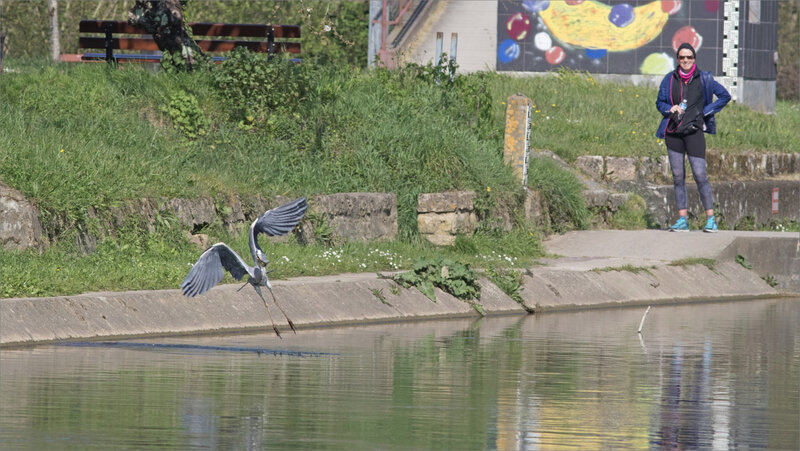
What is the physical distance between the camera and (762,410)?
32.1 ft

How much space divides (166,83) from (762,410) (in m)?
12.2

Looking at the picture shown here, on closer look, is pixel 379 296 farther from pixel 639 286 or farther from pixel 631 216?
pixel 631 216

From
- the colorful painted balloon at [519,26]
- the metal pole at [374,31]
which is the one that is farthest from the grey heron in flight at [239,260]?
the metal pole at [374,31]

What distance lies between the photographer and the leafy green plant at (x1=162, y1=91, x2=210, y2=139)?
19531 mm

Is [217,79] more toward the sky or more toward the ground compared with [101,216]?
more toward the sky

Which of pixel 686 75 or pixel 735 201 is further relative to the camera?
pixel 735 201

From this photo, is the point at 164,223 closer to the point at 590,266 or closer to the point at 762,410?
the point at 590,266

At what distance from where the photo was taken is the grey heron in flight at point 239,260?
11.6 m

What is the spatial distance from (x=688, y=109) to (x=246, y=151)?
5.82m

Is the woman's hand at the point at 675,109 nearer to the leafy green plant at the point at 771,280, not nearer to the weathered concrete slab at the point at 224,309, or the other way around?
the leafy green plant at the point at 771,280

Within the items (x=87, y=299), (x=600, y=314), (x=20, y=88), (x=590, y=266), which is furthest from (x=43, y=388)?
(x=20, y=88)

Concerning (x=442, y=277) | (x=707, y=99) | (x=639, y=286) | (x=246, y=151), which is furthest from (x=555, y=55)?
(x=442, y=277)

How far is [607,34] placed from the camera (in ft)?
105

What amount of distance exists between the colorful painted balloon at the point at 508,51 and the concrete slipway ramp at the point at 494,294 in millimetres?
12010
